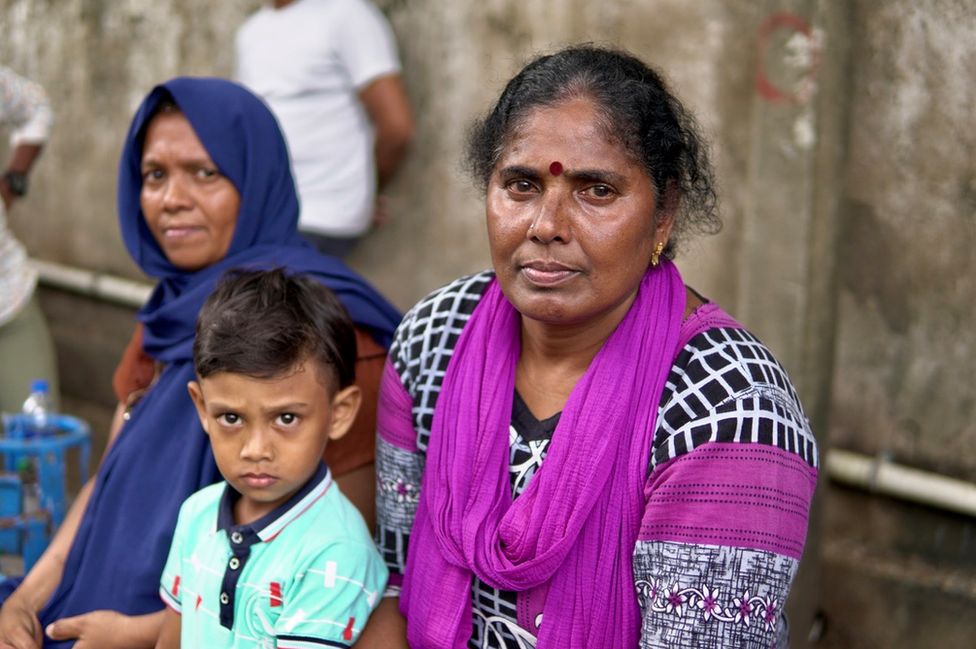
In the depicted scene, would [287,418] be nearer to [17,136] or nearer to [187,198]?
[187,198]

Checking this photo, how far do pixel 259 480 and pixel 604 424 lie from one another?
710 millimetres

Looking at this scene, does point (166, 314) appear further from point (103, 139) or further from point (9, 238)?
point (103, 139)

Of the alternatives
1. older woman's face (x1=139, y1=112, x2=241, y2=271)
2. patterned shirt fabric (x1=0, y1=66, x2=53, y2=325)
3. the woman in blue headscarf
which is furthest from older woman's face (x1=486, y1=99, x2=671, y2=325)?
patterned shirt fabric (x1=0, y1=66, x2=53, y2=325)

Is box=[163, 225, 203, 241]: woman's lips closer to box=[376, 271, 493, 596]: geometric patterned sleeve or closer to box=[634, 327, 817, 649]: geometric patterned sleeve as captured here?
box=[376, 271, 493, 596]: geometric patterned sleeve

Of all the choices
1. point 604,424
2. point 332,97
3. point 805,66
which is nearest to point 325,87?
point 332,97

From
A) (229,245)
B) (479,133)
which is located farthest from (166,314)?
(479,133)

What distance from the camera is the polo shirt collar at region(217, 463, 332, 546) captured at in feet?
7.65

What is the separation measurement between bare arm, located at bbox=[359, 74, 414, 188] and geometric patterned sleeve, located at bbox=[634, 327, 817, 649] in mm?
2799

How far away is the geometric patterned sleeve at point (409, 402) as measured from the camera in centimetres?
245

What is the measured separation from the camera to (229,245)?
3092 millimetres

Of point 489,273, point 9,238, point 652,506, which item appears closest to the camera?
point 652,506

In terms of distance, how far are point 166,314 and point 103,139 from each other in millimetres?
4080

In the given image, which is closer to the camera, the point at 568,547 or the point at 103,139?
the point at 568,547

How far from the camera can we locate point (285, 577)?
2.27 metres
